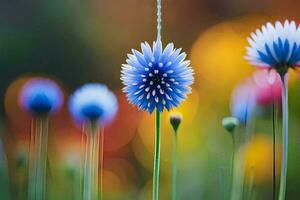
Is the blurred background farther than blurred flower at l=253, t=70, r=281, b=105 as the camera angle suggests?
Yes

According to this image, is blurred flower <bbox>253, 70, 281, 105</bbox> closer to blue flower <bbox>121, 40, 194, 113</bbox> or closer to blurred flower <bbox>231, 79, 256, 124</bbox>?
blurred flower <bbox>231, 79, 256, 124</bbox>

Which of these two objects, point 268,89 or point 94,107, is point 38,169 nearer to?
point 94,107

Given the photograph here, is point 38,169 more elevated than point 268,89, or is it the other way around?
point 268,89

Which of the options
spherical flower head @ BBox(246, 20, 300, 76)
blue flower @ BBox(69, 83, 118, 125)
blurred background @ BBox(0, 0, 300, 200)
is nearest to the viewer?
spherical flower head @ BBox(246, 20, 300, 76)

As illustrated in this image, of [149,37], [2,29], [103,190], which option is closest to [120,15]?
[149,37]

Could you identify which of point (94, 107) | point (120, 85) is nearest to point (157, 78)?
point (94, 107)

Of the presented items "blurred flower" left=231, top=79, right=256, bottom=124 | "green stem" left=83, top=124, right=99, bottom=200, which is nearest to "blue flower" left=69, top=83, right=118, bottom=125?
"green stem" left=83, top=124, right=99, bottom=200

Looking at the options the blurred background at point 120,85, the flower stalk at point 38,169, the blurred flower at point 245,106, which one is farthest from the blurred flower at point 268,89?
the flower stalk at point 38,169
